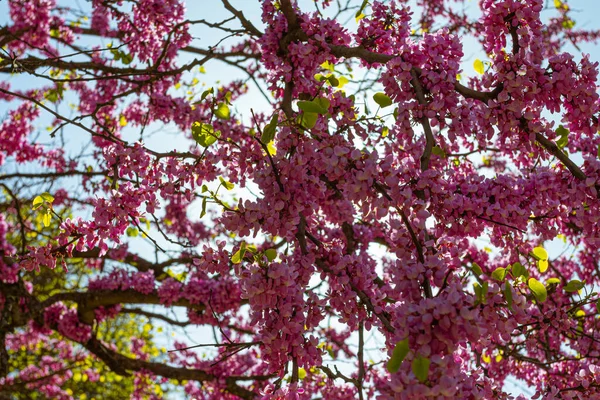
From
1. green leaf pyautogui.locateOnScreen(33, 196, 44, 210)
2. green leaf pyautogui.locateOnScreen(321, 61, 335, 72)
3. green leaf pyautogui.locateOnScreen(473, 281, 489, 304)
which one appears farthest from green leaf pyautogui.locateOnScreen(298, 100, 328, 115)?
green leaf pyautogui.locateOnScreen(321, 61, 335, 72)

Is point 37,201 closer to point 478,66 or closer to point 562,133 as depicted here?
point 478,66

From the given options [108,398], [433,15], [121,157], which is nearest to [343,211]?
[121,157]

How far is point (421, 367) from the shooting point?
1.40 metres

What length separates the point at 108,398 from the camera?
10.2 meters

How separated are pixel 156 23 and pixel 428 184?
3722 millimetres

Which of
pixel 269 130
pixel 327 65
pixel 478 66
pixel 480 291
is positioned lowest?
pixel 480 291

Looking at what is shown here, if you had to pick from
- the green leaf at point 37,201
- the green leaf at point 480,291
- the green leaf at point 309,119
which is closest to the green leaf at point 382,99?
the green leaf at point 309,119

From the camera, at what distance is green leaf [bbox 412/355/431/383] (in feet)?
4.54

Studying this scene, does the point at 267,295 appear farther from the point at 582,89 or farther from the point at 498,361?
the point at 498,361

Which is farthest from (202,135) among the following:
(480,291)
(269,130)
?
(480,291)

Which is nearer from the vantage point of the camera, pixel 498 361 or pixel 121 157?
pixel 121 157

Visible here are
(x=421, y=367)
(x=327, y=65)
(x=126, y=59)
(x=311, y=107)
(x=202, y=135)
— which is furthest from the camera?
(x=126, y=59)

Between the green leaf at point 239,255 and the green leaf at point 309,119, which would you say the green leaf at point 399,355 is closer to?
the green leaf at point 239,255

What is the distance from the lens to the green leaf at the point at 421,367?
1383 millimetres
